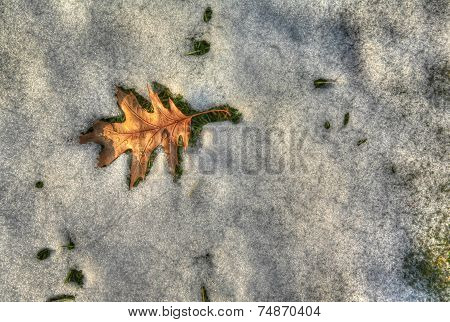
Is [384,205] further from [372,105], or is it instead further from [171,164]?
[171,164]

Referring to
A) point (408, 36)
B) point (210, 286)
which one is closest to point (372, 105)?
point (408, 36)

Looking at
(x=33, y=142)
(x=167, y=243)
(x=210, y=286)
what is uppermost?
(x=33, y=142)

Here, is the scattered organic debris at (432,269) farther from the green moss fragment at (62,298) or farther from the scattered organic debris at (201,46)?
the green moss fragment at (62,298)

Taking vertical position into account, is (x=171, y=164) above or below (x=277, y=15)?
below

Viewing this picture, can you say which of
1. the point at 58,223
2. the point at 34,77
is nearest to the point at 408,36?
the point at 34,77

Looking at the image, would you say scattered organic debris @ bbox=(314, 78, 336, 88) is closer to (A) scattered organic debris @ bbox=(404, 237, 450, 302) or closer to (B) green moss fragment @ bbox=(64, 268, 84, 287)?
(A) scattered organic debris @ bbox=(404, 237, 450, 302)
